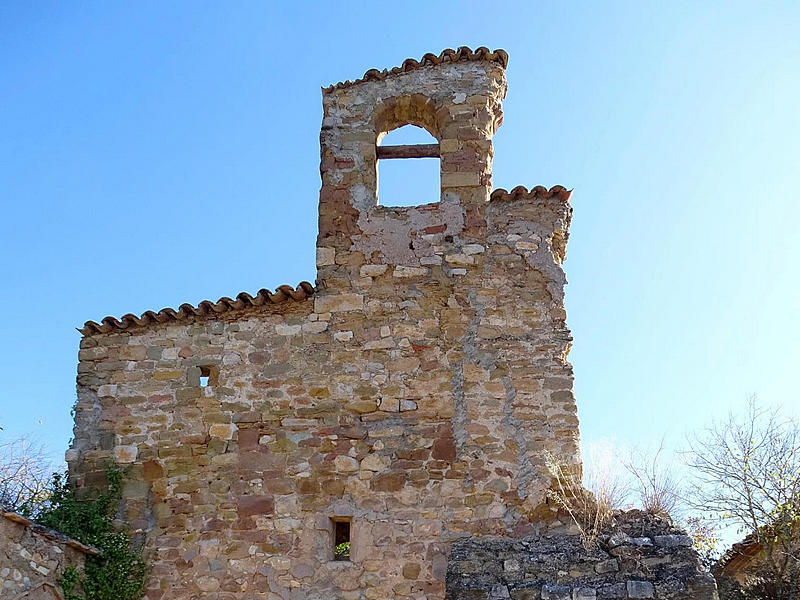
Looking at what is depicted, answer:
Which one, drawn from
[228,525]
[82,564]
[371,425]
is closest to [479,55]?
[371,425]

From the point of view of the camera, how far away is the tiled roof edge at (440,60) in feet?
28.2

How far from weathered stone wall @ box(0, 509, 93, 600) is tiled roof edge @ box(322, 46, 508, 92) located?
520cm

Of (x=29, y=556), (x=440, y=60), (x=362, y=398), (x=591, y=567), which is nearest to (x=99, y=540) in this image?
(x=29, y=556)

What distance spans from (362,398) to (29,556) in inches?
121

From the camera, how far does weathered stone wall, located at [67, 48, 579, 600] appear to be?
7047 mm

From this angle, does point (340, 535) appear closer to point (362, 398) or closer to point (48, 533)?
point (362, 398)

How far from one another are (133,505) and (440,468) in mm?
2884

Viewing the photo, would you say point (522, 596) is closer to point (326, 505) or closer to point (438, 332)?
point (326, 505)

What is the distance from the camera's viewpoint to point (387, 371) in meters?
7.56

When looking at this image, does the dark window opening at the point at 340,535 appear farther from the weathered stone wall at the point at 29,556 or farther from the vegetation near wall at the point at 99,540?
the weathered stone wall at the point at 29,556

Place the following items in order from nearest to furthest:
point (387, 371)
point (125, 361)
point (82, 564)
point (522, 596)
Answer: point (522, 596) < point (82, 564) < point (387, 371) < point (125, 361)

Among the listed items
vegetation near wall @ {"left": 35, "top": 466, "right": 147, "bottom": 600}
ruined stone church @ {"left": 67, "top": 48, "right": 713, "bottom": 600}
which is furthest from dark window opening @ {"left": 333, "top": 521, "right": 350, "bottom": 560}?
vegetation near wall @ {"left": 35, "top": 466, "right": 147, "bottom": 600}

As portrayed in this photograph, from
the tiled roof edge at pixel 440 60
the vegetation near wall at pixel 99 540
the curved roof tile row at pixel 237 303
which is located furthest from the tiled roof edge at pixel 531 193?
the vegetation near wall at pixel 99 540

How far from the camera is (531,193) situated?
800 cm
